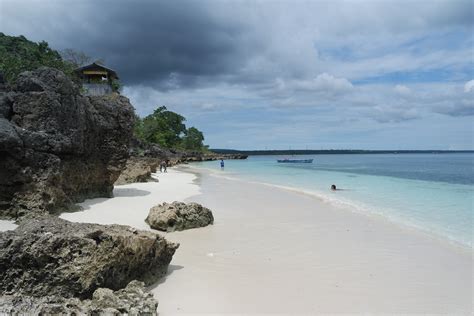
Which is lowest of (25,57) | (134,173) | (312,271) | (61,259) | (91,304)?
(312,271)

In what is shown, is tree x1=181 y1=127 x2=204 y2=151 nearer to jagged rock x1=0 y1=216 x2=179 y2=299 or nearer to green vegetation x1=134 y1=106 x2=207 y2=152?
green vegetation x1=134 y1=106 x2=207 y2=152

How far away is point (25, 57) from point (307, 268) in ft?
187

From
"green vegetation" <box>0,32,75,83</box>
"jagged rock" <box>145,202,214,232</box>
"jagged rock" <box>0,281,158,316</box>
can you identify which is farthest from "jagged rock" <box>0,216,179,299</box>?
"green vegetation" <box>0,32,75,83</box>

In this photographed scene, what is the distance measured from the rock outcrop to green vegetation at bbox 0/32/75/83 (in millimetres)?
24018

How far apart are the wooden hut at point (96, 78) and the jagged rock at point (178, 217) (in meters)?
31.7

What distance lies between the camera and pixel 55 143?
38.6 ft

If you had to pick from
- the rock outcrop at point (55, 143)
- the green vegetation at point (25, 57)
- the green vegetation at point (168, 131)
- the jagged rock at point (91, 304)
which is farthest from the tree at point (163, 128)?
the jagged rock at point (91, 304)

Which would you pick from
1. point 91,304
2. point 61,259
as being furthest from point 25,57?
point 91,304

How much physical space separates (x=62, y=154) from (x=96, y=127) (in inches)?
120

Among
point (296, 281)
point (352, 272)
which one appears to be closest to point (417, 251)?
point (352, 272)

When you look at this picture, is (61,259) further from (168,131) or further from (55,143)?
(168,131)

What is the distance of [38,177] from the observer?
1088cm

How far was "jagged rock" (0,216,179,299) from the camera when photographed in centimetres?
479

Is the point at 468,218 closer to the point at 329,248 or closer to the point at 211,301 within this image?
the point at 329,248
